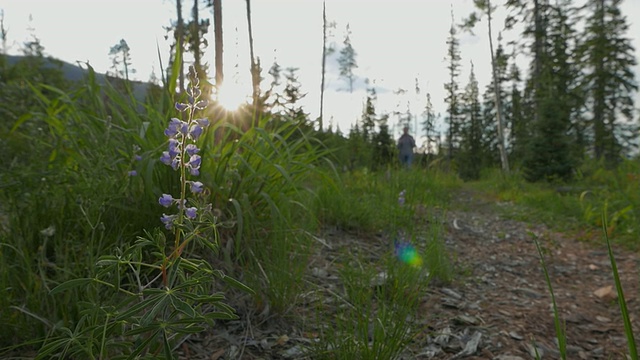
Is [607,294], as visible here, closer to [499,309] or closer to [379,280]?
[499,309]

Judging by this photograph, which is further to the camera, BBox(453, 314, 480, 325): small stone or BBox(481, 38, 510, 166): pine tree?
BBox(481, 38, 510, 166): pine tree

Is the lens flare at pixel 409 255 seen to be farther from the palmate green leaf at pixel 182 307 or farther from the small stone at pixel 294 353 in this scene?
the palmate green leaf at pixel 182 307

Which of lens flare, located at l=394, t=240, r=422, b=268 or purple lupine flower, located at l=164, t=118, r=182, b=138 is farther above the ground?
purple lupine flower, located at l=164, t=118, r=182, b=138

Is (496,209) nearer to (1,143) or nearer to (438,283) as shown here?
(438,283)

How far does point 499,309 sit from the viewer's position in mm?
2367

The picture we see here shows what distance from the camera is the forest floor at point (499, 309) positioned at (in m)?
1.70

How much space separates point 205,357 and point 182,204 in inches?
A: 34.7

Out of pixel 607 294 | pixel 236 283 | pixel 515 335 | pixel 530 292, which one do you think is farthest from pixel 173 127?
pixel 607 294

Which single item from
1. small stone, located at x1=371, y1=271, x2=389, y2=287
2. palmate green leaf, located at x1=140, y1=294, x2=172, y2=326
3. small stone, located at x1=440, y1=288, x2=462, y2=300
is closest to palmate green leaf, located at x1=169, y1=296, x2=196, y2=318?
palmate green leaf, located at x1=140, y1=294, x2=172, y2=326

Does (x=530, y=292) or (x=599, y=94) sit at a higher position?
(x=599, y=94)

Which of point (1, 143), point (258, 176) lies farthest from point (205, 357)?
point (1, 143)

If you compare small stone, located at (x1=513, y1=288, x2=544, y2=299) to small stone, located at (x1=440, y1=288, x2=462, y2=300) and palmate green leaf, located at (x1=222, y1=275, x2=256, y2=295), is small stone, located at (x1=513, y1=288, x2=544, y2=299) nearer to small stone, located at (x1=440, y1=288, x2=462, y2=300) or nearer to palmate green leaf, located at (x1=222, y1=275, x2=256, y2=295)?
small stone, located at (x1=440, y1=288, x2=462, y2=300)

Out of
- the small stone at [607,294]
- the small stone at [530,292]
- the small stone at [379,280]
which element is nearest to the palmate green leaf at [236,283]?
the small stone at [379,280]

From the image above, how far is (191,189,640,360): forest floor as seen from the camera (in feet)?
5.59
